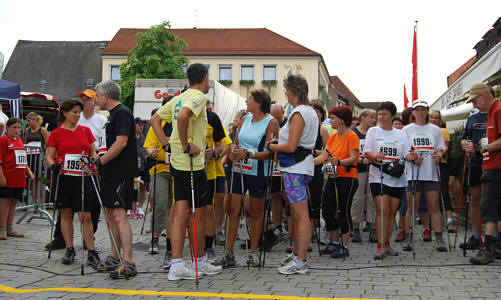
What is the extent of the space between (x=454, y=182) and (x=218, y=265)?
6.47 m

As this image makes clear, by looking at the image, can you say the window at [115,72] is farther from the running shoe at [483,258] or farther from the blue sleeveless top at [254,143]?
the running shoe at [483,258]

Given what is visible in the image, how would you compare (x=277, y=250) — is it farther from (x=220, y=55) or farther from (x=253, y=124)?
(x=220, y=55)

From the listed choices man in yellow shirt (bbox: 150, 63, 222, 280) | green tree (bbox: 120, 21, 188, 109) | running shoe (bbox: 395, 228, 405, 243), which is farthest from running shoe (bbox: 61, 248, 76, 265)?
green tree (bbox: 120, 21, 188, 109)

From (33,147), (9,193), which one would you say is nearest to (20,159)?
(9,193)

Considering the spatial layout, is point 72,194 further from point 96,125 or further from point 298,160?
point 298,160

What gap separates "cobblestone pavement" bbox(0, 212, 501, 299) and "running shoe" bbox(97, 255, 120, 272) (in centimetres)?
18

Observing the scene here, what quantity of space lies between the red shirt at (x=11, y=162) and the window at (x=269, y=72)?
5265 centimetres

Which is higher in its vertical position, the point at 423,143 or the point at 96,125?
the point at 96,125

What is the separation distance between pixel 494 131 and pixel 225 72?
55992 millimetres

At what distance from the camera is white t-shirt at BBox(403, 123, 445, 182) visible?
7.96 meters

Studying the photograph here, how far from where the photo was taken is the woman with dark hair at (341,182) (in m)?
7.29

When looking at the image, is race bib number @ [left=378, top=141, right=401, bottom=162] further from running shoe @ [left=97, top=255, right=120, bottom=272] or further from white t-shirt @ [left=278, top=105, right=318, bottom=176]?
running shoe @ [left=97, top=255, right=120, bottom=272]

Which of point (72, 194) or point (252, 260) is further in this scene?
point (72, 194)

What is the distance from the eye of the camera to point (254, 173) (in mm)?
6699
